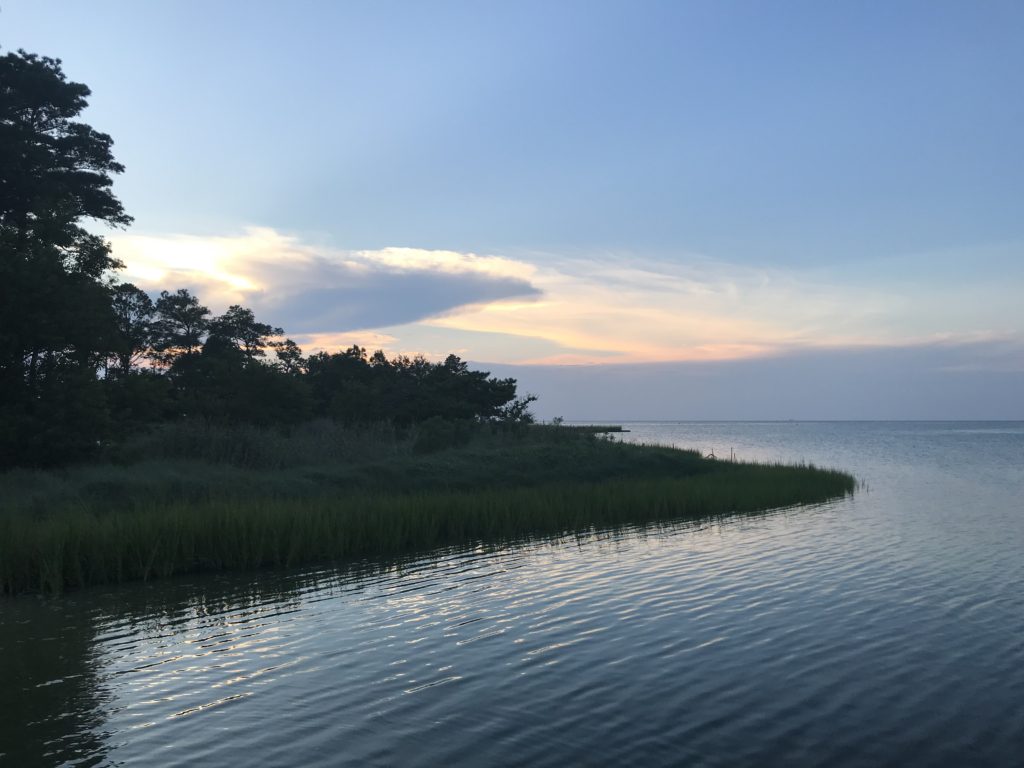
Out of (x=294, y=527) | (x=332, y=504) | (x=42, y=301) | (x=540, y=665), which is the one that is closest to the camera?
(x=540, y=665)

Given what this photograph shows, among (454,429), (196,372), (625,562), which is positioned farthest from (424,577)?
(196,372)

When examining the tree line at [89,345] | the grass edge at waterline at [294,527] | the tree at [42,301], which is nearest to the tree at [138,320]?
the tree line at [89,345]

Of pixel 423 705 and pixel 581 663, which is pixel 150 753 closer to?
pixel 423 705

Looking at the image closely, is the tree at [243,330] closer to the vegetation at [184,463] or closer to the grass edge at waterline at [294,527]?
the vegetation at [184,463]

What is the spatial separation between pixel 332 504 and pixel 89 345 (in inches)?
458

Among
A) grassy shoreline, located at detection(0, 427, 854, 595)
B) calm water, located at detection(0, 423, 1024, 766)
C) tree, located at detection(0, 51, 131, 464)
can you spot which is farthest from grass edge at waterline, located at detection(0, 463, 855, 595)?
tree, located at detection(0, 51, 131, 464)

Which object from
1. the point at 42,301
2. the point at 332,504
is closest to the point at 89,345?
the point at 42,301

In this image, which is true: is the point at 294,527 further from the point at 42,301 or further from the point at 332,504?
the point at 42,301

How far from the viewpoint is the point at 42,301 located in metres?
22.9

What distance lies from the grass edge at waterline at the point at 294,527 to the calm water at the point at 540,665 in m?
0.91

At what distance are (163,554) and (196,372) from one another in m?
34.3

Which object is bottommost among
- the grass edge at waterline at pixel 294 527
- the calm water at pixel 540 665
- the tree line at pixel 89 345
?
the calm water at pixel 540 665

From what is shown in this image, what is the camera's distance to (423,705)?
24.7ft

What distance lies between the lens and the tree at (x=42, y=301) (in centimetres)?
2223
